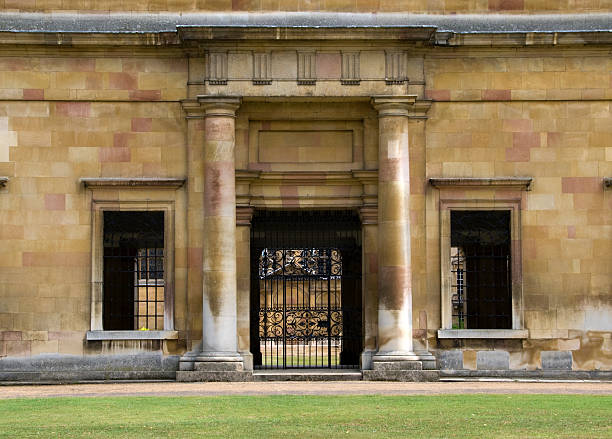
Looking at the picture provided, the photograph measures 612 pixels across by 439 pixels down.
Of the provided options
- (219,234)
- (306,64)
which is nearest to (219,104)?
(306,64)

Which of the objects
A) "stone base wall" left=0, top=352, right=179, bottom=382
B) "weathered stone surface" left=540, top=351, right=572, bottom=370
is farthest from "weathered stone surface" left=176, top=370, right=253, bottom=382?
"weathered stone surface" left=540, top=351, right=572, bottom=370

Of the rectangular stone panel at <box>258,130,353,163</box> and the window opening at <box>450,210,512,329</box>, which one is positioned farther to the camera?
the rectangular stone panel at <box>258,130,353,163</box>

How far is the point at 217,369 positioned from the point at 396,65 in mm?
8515

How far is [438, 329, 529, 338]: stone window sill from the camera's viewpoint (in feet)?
108

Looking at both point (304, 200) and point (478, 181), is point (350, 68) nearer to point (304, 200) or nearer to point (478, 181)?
point (304, 200)

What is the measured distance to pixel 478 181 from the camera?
33344 mm

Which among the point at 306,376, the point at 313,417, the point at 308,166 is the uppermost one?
the point at 308,166

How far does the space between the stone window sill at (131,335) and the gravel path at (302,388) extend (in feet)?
4.40

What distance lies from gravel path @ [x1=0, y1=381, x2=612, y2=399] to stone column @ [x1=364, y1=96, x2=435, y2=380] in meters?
1.46

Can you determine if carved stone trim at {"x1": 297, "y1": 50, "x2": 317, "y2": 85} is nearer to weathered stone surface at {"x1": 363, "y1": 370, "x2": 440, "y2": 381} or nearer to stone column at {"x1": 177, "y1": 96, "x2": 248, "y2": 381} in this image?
stone column at {"x1": 177, "y1": 96, "x2": 248, "y2": 381}

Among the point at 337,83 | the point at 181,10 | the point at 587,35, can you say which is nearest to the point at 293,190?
the point at 337,83

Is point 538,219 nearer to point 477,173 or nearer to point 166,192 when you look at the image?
point 477,173

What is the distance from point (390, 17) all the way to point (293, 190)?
492cm

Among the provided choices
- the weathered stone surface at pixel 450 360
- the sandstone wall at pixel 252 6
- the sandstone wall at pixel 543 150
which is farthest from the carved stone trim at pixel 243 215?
the weathered stone surface at pixel 450 360
